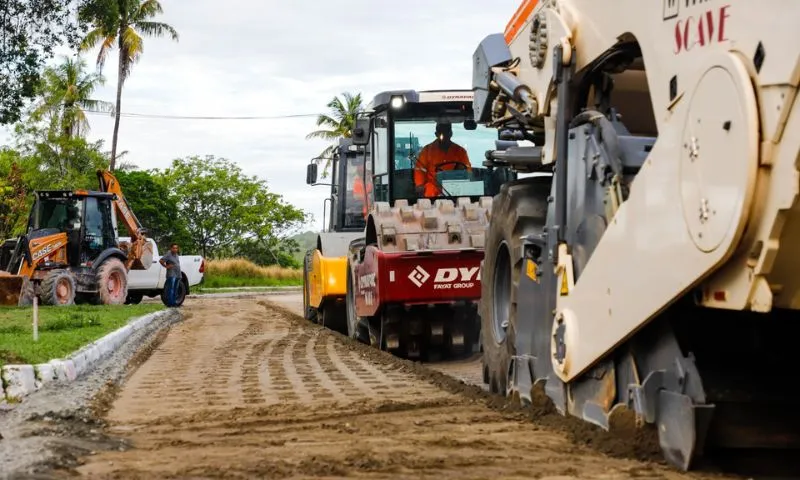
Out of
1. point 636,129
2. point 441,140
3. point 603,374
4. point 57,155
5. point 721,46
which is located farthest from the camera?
point 57,155

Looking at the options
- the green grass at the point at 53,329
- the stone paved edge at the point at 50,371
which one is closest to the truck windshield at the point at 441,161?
the stone paved edge at the point at 50,371

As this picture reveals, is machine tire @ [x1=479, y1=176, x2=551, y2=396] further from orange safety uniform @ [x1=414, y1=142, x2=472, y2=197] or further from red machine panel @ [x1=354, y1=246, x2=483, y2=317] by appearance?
orange safety uniform @ [x1=414, y1=142, x2=472, y2=197]

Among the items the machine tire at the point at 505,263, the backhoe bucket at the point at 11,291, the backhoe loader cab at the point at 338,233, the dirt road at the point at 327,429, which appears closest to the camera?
the dirt road at the point at 327,429

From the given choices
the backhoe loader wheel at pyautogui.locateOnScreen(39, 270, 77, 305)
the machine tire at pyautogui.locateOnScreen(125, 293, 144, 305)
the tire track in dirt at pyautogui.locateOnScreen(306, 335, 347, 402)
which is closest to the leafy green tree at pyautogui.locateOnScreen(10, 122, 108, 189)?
the machine tire at pyautogui.locateOnScreen(125, 293, 144, 305)

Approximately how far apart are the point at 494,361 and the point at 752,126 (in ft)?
13.4

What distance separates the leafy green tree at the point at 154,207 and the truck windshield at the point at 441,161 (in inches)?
1757

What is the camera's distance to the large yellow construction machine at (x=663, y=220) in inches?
160

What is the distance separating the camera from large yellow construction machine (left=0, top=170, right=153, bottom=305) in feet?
Result: 75.6

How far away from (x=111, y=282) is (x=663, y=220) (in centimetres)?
2151

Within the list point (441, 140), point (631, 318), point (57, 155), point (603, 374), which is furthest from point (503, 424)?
point (57, 155)

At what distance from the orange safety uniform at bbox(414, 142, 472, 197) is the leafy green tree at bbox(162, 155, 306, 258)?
52.9 meters

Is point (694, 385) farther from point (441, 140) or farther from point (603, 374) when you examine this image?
point (441, 140)

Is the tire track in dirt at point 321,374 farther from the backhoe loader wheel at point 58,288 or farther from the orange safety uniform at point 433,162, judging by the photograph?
the backhoe loader wheel at point 58,288

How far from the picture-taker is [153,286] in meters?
29.4
